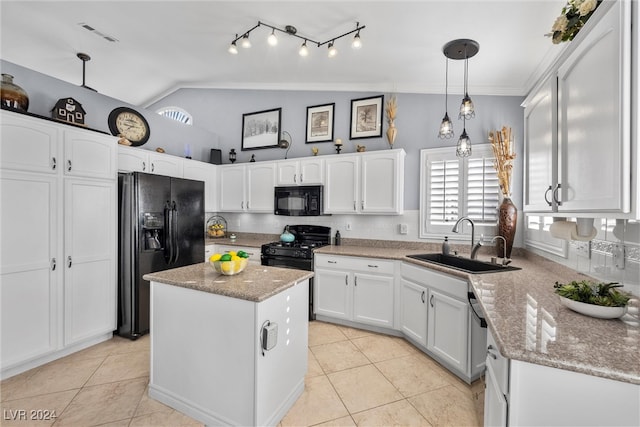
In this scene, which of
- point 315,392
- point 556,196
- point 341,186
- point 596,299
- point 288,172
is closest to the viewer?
point 596,299

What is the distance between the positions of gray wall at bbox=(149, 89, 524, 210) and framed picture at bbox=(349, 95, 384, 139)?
0.24 ft

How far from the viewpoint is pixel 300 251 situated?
3.32 meters

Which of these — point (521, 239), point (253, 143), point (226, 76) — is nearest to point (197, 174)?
point (253, 143)

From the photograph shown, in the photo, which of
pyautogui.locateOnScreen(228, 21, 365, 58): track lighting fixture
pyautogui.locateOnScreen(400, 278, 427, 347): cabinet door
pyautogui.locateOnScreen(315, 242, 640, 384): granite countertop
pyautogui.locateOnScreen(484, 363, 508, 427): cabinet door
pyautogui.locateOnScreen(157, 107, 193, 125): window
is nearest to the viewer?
pyautogui.locateOnScreen(315, 242, 640, 384): granite countertop

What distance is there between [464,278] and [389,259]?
89 centimetres

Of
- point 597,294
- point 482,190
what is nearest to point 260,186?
point 482,190

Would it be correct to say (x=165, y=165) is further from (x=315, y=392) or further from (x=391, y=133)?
(x=315, y=392)

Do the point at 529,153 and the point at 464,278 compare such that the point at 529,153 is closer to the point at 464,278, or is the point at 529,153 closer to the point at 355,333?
the point at 464,278

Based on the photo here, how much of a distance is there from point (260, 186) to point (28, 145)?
2.35 m

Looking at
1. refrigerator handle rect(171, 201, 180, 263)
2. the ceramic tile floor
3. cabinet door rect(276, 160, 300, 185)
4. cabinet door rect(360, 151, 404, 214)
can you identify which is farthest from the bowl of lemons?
cabinet door rect(276, 160, 300, 185)

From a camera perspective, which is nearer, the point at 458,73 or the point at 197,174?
the point at 458,73

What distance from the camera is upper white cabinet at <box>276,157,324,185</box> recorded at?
362 cm

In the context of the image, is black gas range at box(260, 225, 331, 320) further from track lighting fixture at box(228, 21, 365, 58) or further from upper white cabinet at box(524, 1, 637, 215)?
upper white cabinet at box(524, 1, 637, 215)

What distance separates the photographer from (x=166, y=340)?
6.00 ft
